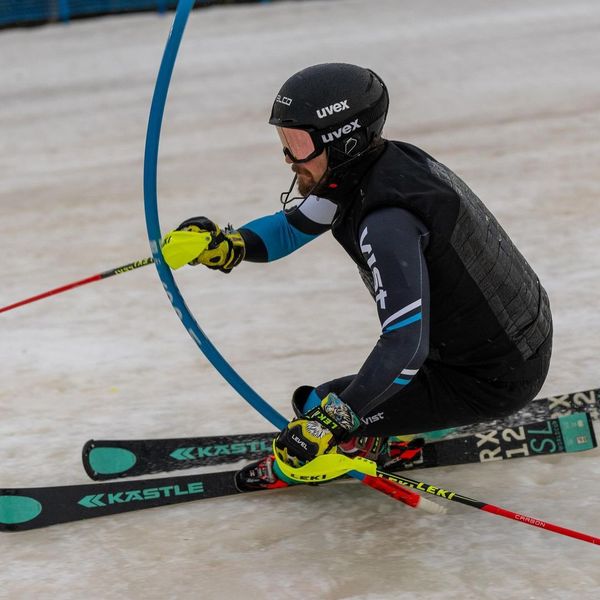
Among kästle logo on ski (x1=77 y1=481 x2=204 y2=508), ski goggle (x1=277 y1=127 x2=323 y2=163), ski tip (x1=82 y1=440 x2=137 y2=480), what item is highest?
ski goggle (x1=277 y1=127 x2=323 y2=163)

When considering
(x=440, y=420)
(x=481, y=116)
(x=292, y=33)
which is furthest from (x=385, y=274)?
(x=292, y=33)

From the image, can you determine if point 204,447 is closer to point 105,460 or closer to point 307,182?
point 105,460

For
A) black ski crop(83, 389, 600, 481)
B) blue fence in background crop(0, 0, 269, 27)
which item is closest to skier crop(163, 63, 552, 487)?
black ski crop(83, 389, 600, 481)

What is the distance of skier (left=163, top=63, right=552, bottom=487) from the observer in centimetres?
286

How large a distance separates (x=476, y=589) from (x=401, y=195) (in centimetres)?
119

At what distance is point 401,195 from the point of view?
2893 millimetres

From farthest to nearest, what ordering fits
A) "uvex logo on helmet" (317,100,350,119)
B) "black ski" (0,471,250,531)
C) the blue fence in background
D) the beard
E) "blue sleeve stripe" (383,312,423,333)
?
the blue fence in background, "black ski" (0,471,250,531), the beard, "uvex logo on helmet" (317,100,350,119), "blue sleeve stripe" (383,312,423,333)

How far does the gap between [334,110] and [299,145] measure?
159 millimetres

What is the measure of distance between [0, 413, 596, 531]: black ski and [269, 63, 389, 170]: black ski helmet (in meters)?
1.28

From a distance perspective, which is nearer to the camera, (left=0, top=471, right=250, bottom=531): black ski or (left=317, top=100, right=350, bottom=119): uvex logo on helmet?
(left=317, top=100, right=350, bottom=119): uvex logo on helmet

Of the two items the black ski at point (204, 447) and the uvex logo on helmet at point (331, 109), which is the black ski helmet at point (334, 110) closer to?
the uvex logo on helmet at point (331, 109)

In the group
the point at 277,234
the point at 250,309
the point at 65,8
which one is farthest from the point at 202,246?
the point at 65,8

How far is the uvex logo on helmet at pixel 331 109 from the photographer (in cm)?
297

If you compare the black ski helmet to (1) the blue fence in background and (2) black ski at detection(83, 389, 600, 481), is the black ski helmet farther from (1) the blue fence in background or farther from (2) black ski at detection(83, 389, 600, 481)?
(1) the blue fence in background
